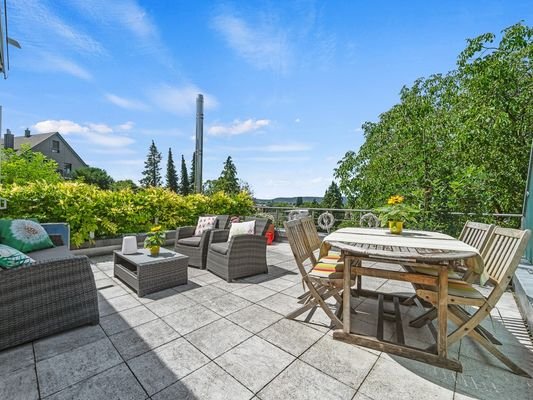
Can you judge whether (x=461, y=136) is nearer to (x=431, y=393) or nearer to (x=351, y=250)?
(x=351, y=250)

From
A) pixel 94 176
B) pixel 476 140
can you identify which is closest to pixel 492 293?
pixel 476 140

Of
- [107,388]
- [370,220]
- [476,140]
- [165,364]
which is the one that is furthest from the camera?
[370,220]

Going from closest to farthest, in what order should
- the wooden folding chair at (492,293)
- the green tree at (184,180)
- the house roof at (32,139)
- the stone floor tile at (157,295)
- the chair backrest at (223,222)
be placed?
the wooden folding chair at (492,293)
the stone floor tile at (157,295)
the chair backrest at (223,222)
the house roof at (32,139)
the green tree at (184,180)

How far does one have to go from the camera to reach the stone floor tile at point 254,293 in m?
2.75

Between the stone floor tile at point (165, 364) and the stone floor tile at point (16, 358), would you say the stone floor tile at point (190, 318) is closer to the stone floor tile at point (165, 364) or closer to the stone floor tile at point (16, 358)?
the stone floor tile at point (165, 364)

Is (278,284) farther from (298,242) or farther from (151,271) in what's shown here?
(151,271)

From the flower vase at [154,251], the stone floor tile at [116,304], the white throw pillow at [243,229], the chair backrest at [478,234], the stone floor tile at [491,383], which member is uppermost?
the chair backrest at [478,234]

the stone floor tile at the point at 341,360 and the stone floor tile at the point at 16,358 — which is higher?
the stone floor tile at the point at 16,358

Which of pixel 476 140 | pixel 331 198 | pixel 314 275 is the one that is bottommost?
pixel 314 275

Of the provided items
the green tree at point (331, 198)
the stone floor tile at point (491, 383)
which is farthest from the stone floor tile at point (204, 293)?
the green tree at point (331, 198)

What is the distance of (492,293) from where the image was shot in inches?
61.8

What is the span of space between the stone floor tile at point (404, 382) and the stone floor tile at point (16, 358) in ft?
7.23

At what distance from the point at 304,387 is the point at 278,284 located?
1805 millimetres

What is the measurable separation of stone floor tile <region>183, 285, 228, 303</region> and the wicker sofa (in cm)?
95
